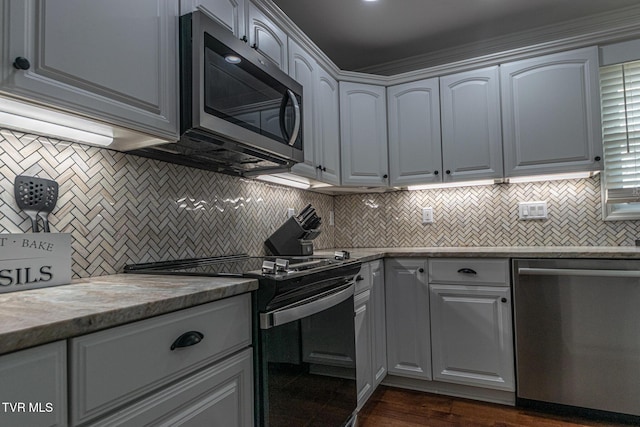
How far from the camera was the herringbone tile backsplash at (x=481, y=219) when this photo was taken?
→ 2477 mm

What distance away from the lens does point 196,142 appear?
1416 mm

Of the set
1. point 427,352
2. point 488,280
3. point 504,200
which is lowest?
point 427,352

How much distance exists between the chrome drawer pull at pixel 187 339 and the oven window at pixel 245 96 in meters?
0.77

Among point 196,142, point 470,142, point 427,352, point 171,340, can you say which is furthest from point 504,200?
point 171,340

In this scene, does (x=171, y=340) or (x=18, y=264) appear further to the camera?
(x=18, y=264)

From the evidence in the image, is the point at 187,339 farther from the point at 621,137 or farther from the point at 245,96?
the point at 621,137

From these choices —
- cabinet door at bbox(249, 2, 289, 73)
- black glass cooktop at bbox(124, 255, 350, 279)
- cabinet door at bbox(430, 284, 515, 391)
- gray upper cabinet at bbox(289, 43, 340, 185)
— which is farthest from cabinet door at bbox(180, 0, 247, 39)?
cabinet door at bbox(430, 284, 515, 391)

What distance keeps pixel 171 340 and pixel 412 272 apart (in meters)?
1.78

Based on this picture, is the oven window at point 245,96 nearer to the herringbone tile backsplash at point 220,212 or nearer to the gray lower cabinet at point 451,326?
the herringbone tile backsplash at point 220,212

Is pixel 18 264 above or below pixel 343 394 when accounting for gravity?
above

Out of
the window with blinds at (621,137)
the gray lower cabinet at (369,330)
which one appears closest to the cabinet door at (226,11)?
the gray lower cabinet at (369,330)

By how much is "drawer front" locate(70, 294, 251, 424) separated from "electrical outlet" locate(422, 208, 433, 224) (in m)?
2.13

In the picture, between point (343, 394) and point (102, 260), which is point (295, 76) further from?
point (343, 394)

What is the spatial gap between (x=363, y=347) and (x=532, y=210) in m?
1.56
